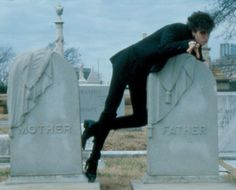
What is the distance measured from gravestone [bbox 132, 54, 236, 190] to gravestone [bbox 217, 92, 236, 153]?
5.48 metres

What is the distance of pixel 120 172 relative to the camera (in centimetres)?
903

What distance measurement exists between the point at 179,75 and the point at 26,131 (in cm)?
175

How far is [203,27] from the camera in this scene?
267 inches

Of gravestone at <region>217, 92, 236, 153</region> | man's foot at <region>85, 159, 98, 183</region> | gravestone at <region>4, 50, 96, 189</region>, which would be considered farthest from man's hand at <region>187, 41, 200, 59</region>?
gravestone at <region>217, 92, 236, 153</region>

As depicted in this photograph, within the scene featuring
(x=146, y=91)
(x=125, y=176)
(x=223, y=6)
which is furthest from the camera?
(x=223, y=6)

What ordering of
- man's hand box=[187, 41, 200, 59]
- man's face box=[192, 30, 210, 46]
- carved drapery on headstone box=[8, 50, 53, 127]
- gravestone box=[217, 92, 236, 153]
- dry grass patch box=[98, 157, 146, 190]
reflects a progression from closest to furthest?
1. man's hand box=[187, 41, 200, 59]
2. man's face box=[192, 30, 210, 46]
3. carved drapery on headstone box=[8, 50, 53, 127]
4. dry grass patch box=[98, 157, 146, 190]
5. gravestone box=[217, 92, 236, 153]

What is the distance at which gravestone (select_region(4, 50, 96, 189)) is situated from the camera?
6.99m

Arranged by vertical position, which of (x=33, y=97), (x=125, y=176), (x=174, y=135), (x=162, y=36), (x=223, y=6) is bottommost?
(x=125, y=176)

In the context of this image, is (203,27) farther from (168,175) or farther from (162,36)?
(168,175)

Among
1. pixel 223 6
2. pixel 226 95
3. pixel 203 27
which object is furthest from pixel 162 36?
pixel 223 6

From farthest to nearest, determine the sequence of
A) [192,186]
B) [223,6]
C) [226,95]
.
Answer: [223,6] < [226,95] < [192,186]

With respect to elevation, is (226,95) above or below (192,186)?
above

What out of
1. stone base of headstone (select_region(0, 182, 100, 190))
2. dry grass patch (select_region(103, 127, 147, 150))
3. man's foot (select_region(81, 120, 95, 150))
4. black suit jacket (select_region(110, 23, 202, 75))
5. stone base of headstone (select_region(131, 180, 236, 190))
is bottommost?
dry grass patch (select_region(103, 127, 147, 150))

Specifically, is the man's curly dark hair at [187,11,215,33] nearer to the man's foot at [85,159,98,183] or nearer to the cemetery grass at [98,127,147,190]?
the man's foot at [85,159,98,183]
